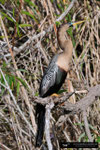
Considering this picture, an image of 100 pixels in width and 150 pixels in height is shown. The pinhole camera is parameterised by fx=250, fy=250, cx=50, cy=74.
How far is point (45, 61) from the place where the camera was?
2578 mm

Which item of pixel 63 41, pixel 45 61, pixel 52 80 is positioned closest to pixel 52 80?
pixel 52 80

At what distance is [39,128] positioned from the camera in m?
2.00

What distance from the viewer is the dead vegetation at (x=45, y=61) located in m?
2.34

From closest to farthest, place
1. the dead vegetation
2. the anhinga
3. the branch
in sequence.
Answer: the branch → the anhinga → the dead vegetation

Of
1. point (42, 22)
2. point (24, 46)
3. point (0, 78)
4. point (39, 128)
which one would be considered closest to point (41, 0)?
point (42, 22)

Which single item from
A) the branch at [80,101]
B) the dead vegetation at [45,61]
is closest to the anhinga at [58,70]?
the dead vegetation at [45,61]

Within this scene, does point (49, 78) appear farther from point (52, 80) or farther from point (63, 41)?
point (63, 41)

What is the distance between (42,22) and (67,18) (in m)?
0.28

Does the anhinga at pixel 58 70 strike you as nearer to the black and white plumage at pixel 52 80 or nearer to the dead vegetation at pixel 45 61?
the black and white plumage at pixel 52 80

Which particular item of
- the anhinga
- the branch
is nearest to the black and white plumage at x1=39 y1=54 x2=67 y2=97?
the anhinga

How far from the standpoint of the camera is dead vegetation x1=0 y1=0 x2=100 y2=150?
2.34 metres

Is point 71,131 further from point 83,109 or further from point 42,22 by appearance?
point 42,22

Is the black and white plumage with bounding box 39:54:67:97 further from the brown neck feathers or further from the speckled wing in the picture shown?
the brown neck feathers

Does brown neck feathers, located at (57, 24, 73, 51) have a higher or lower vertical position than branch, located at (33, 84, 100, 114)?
higher
